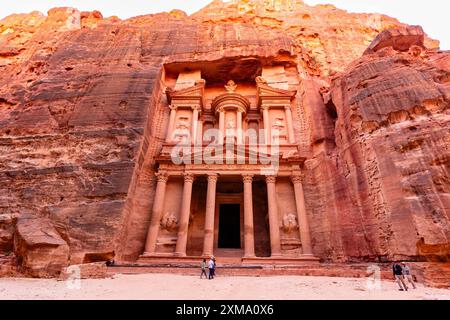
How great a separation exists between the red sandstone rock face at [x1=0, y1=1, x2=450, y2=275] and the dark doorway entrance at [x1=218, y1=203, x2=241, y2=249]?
16.1ft

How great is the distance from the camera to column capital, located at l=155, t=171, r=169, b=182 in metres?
16.6

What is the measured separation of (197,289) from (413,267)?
7.19 meters

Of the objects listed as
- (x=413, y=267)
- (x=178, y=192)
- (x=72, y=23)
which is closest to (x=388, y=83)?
(x=413, y=267)

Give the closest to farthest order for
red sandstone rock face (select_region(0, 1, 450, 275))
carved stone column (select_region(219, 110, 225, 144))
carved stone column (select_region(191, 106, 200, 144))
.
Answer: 1. red sandstone rock face (select_region(0, 1, 450, 275))
2. carved stone column (select_region(191, 106, 200, 144))
3. carved stone column (select_region(219, 110, 225, 144))

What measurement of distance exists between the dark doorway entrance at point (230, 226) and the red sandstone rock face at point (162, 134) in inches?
193

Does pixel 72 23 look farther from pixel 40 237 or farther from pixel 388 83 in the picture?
pixel 388 83

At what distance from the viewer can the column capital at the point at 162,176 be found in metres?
16.6

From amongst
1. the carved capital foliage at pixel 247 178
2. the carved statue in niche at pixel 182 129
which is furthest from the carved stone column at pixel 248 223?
the carved statue in niche at pixel 182 129

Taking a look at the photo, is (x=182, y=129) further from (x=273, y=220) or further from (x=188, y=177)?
(x=273, y=220)

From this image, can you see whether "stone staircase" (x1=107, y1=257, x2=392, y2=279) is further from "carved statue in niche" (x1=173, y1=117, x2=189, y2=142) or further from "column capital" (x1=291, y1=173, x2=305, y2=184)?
"carved statue in niche" (x1=173, y1=117, x2=189, y2=142)

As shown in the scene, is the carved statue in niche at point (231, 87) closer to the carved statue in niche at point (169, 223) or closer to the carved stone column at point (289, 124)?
the carved stone column at point (289, 124)

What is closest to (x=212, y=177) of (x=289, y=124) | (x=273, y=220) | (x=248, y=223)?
(x=248, y=223)

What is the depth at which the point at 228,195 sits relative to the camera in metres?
18.5

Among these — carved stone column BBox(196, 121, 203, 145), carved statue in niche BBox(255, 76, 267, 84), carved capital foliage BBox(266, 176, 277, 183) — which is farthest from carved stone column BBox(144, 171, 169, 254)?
carved statue in niche BBox(255, 76, 267, 84)
